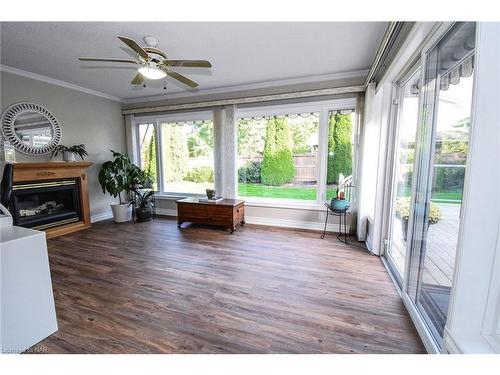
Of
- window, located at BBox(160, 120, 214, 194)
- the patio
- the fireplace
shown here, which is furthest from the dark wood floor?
window, located at BBox(160, 120, 214, 194)

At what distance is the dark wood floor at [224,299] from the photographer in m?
1.50

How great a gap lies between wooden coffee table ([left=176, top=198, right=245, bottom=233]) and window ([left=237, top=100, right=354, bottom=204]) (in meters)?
0.62

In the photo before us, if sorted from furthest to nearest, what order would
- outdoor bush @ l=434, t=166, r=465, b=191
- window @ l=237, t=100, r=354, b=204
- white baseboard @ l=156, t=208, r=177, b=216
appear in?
white baseboard @ l=156, t=208, r=177, b=216 → window @ l=237, t=100, r=354, b=204 → outdoor bush @ l=434, t=166, r=465, b=191

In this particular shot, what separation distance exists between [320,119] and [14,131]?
4.78m

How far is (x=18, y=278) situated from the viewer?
4.60 ft

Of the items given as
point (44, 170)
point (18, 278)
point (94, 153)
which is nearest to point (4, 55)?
point (44, 170)

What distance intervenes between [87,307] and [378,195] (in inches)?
128

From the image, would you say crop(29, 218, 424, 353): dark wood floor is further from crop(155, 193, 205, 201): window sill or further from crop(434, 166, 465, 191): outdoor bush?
crop(155, 193, 205, 201): window sill

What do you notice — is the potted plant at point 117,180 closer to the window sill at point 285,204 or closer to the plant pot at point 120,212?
the plant pot at point 120,212

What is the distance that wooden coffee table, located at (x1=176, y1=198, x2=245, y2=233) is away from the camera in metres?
3.69

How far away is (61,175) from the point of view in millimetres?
3664

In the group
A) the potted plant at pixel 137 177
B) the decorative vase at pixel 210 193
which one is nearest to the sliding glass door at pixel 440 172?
the decorative vase at pixel 210 193

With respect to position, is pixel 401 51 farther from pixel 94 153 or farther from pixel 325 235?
pixel 94 153

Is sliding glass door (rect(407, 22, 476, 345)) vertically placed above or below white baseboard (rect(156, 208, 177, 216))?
above
